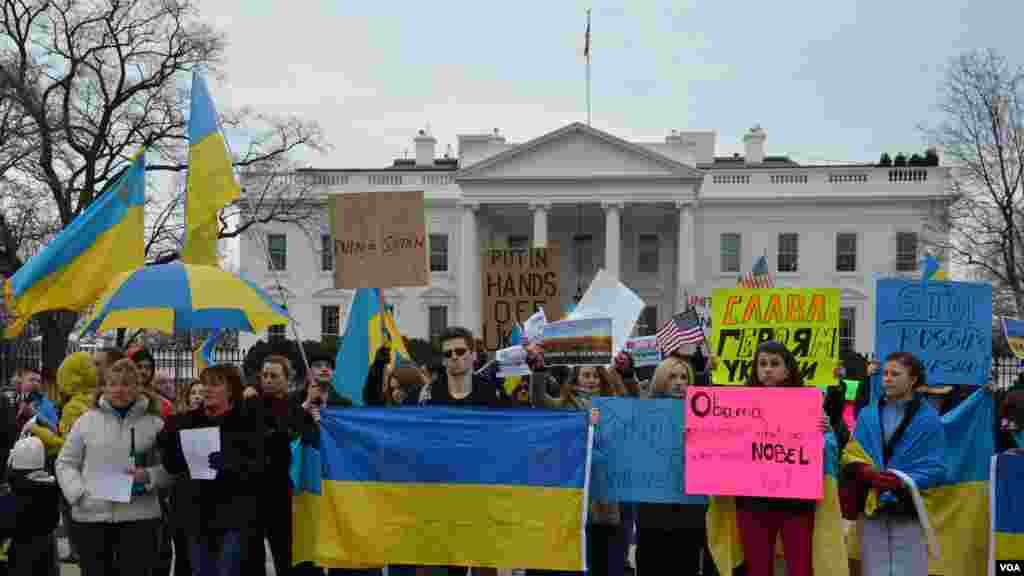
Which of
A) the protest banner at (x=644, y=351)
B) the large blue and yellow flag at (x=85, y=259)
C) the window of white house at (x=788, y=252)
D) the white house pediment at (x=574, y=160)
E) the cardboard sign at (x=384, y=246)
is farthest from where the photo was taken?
the window of white house at (x=788, y=252)

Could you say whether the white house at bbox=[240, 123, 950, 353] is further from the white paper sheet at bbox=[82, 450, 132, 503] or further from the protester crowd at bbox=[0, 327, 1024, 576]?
the white paper sheet at bbox=[82, 450, 132, 503]

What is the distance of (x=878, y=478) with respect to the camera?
5.80m

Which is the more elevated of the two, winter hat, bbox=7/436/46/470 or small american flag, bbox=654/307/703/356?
small american flag, bbox=654/307/703/356

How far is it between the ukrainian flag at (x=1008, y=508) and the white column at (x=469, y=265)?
153ft

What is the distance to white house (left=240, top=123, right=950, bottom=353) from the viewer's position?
5394 centimetres

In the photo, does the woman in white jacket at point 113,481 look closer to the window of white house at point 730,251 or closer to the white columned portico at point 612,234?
the white columned portico at point 612,234

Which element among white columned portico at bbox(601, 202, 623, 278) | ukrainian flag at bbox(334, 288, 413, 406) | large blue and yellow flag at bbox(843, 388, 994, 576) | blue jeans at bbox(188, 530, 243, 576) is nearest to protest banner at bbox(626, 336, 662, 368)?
ukrainian flag at bbox(334, 288, 413, 406)

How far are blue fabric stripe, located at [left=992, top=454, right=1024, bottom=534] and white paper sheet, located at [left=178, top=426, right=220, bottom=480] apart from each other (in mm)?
4851

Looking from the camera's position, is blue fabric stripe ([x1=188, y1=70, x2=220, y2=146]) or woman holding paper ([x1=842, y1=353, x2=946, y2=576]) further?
blue fabric stripe ([x1=188, y1=70, x2=220, y2=146])

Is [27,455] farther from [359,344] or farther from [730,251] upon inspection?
[730,251]

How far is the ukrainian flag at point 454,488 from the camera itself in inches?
257

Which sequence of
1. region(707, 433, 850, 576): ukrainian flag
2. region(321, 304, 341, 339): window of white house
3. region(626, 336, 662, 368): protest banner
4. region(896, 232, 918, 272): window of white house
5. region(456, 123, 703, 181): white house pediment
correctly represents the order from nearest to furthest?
region(707, 433, 850, 576): ukrainian flag, region(626, 336, 662, 368): protest banner, region(456, 123, 703, 181): white house pediment, region(896, 232, 918, 272): window of white house, region(321, 304, 341, 339): window of white house

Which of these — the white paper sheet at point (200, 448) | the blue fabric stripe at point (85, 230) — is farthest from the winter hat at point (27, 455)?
the blue fabric stripe at point (85, 230)

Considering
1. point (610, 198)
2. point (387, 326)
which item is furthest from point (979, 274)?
point (387, 326)
